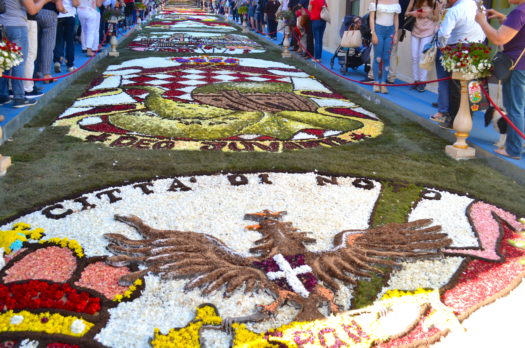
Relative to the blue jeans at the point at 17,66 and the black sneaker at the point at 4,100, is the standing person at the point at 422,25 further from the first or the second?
the black sneaker at the point at 4,100

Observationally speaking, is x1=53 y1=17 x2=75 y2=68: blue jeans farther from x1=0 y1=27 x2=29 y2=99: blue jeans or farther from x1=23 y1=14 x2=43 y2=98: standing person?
x1=0 y1=27 x2=29 y2=99: blue jeans

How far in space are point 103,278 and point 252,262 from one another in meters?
0.75

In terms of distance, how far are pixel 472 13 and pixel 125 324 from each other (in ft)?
15.7

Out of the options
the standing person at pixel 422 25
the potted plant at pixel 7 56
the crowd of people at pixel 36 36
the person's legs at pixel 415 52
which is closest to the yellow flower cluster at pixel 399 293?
the potted plant at pixel 7 56

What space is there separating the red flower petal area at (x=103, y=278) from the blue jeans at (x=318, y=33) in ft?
30.0

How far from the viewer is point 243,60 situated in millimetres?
11305

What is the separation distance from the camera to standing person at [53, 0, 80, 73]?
26.8 feet

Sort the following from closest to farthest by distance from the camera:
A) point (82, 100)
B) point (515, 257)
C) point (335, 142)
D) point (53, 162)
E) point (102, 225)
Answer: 1. point (515, 257)
2. point (102, 225)
3. point (53, 162)
4. point (335, 142)
5. point (82, 100)

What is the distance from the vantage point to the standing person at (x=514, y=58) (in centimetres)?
407

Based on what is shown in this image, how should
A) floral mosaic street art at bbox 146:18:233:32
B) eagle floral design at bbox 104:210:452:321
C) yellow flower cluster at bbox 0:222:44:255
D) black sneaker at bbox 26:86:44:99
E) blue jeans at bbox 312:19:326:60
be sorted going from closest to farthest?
1. eagle floral design at bbox 104:210:452:321
2. yellow flower cluster at bbox 0:222:44:255
3. black sneaker at bbox 26:86:44:99
4. blue jeans at bbox 312:19:326:60
5. floral mosaic street art at bbox 146:18:233:32

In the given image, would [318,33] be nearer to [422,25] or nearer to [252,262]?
[422,25]

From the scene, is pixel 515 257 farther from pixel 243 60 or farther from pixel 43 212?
pixel 243 60

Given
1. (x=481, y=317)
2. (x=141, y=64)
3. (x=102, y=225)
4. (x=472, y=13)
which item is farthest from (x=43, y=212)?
(x=141, y=64)

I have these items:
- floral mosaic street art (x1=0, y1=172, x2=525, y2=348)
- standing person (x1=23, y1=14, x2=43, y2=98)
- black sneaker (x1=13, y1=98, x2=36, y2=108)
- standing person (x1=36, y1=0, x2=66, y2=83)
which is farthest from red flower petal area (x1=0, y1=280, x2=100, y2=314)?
standing person (x1=36, y1=0, x2=66, y2=83)
